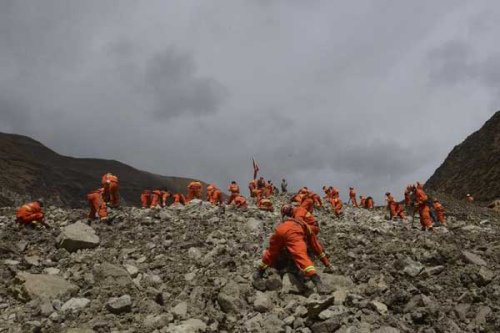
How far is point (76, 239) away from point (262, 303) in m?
4.59

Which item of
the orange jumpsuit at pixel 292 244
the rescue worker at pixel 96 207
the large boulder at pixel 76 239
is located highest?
the rescue worker at pixel 96 207

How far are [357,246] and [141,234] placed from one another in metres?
5.08

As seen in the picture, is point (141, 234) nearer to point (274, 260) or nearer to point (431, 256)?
point (274, 260)

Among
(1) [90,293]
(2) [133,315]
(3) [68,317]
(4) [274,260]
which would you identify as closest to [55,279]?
(1) [90,293]

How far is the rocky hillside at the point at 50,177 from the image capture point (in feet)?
135

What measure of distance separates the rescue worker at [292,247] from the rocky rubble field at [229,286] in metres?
0.20

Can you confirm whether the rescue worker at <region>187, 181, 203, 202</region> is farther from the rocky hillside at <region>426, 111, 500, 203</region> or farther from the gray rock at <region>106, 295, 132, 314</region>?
the rocky hillside at <region>426, 111, 500, 203</region>

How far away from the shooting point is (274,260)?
657cm

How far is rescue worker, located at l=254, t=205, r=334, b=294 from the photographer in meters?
6.11

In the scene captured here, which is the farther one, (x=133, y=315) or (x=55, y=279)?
(x=55, y=279)

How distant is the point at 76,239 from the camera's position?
807 centimetres

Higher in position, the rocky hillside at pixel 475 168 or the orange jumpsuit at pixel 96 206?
the rocky hillside at pixel 475 168

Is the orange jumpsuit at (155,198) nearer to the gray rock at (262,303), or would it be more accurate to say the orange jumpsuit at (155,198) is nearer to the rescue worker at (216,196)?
the rescue worker at (216,196)

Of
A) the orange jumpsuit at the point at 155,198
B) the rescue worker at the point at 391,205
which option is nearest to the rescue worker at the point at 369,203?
the rescue worker at the point at 391,205
